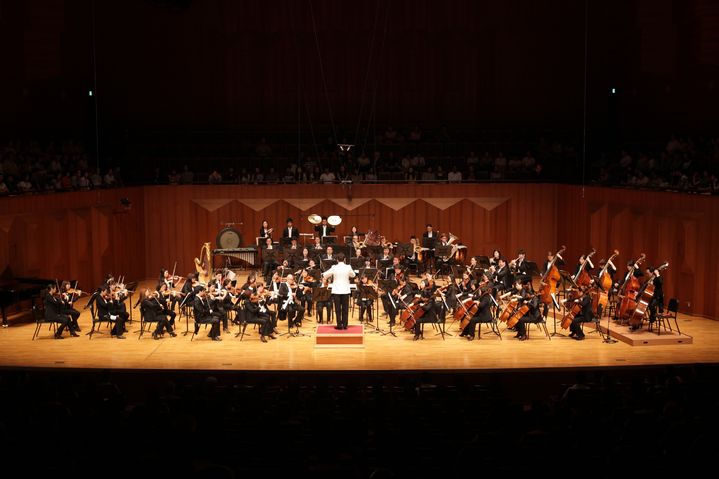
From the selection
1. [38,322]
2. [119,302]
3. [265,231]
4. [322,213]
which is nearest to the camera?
[119,302]

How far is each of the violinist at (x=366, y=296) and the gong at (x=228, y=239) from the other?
20.3 ft

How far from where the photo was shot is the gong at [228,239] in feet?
74.6

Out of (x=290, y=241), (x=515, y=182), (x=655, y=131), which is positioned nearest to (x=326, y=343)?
(x=290, y=241)

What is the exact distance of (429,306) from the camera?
15.2m

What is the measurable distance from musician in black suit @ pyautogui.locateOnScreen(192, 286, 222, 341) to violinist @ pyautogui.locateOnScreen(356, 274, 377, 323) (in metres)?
2.90

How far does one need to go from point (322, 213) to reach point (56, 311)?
1005cm

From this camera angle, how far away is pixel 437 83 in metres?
27.1

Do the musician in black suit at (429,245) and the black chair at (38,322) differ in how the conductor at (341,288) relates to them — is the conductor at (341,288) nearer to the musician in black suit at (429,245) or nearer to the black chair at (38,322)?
the black chair at (38,322)

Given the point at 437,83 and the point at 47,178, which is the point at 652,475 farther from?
the point at 437,83

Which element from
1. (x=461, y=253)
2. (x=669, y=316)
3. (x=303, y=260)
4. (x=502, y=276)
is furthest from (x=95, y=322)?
(x=669, y=316)

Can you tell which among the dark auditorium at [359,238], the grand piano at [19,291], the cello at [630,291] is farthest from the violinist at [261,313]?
the cello at [630,291]

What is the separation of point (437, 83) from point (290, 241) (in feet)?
30.1

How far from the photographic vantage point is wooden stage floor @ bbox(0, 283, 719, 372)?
13.7 m

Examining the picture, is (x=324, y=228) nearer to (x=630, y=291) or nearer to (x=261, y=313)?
(x=261, y=313)
